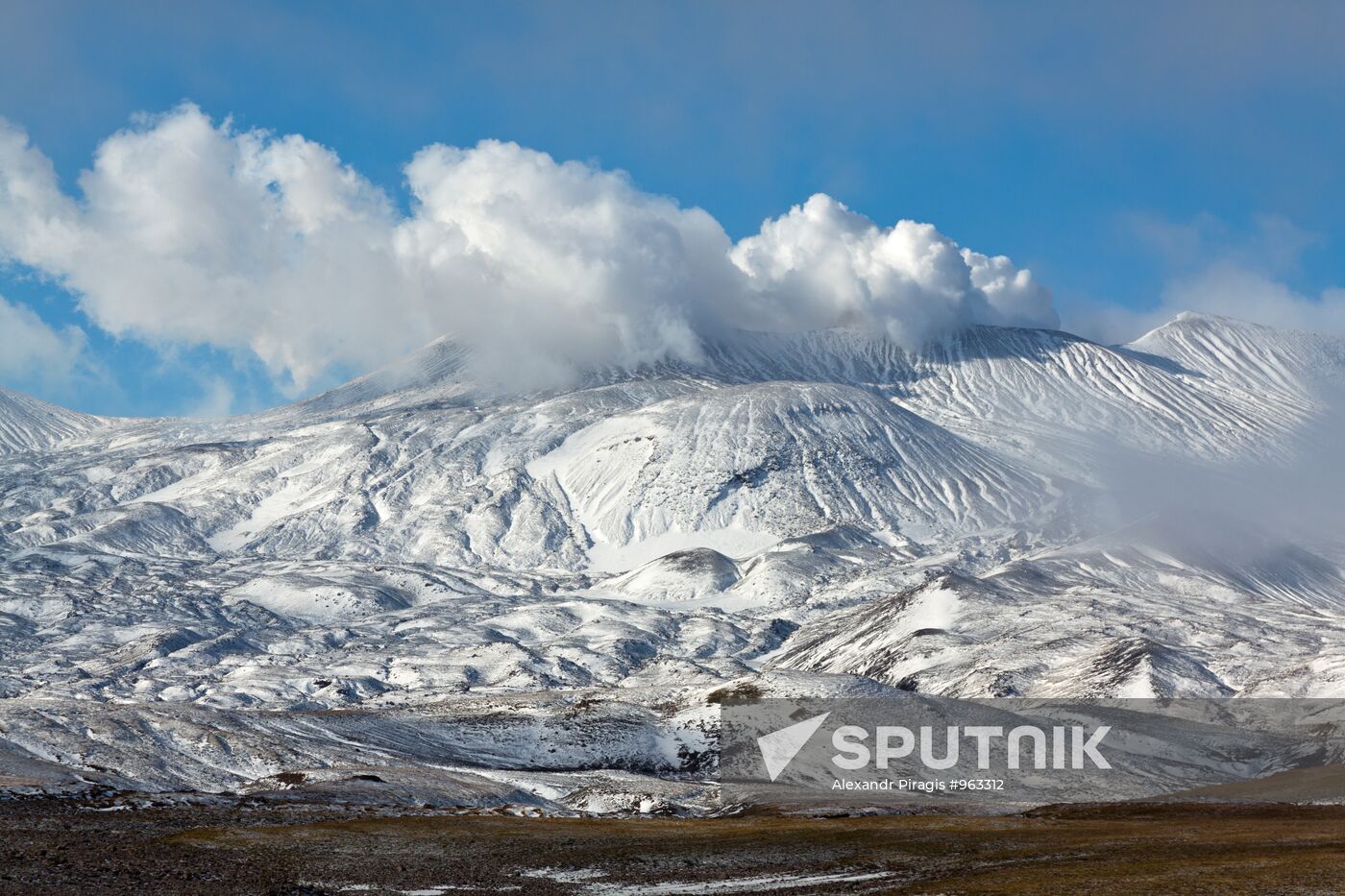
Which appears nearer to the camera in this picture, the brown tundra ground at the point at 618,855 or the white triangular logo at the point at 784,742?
the brown tundra ground at the point at 618,855

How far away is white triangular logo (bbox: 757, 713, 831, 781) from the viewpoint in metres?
157

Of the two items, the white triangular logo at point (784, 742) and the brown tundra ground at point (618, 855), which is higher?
the white triangular logo at point (784, 742)

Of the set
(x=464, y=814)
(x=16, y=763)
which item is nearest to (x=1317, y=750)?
(x=464, y=814)

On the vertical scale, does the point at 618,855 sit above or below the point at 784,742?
below

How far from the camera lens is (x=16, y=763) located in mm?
107500

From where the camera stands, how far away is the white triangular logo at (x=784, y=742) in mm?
156750

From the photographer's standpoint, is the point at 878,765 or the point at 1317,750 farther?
the point at 1317,750

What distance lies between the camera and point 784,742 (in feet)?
548

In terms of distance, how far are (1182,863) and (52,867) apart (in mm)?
48752

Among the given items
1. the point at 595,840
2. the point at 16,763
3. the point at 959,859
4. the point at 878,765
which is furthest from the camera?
the point at 878,765

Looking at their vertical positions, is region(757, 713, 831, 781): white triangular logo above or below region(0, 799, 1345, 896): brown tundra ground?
above

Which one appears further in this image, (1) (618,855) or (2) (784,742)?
(2) (784,742)

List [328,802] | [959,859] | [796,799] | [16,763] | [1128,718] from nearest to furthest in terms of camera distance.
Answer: [959,859]
[328,802]
[16,763]
[796,799]
[1128,718]

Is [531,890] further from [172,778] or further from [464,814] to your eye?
[172,778]
